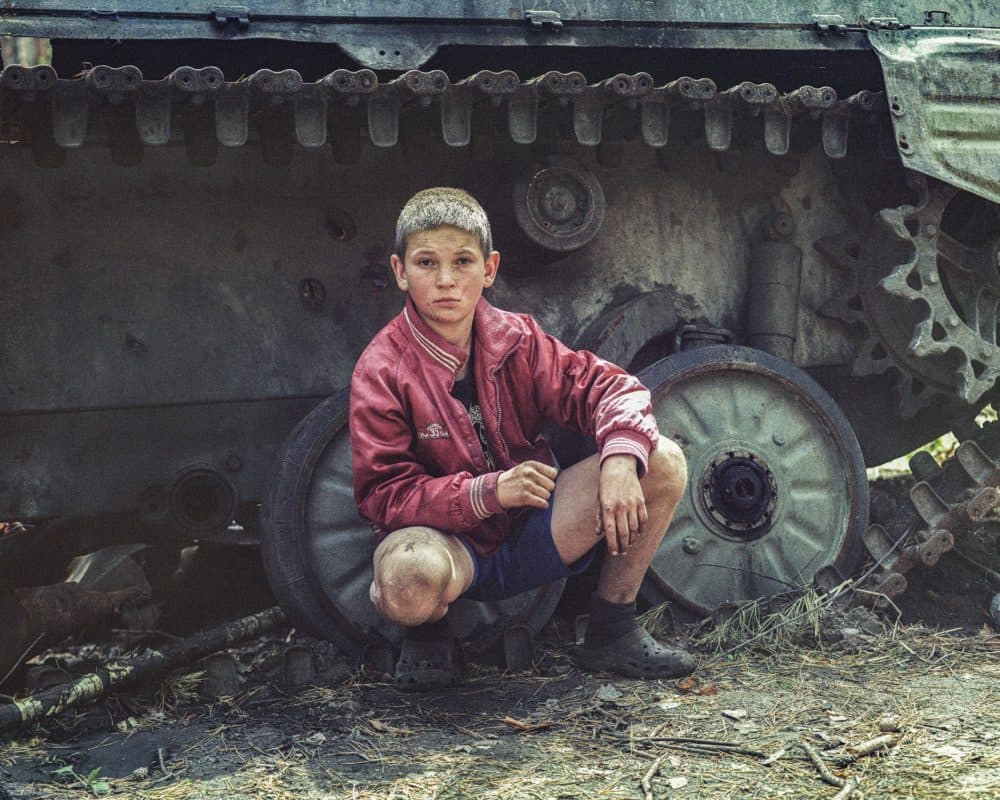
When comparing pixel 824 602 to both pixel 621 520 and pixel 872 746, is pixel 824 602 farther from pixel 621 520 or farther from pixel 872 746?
pixel 621 520

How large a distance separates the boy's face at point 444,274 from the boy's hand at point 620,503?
618 mm

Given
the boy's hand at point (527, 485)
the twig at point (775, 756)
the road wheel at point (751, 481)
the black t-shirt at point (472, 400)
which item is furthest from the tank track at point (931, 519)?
the boy's hand at point (527, 485)

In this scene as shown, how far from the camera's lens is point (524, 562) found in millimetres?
3605

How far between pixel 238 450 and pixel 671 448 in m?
1.85

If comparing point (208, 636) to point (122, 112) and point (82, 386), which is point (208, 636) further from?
point (122, 112)

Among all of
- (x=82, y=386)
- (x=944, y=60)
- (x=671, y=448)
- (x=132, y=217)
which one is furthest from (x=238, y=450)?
(x=944, y=60)

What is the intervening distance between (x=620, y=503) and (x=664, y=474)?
0.32 metres

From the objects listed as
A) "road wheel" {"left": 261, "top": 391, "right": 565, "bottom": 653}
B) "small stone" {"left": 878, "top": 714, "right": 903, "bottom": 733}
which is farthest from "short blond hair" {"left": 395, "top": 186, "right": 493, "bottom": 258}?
"small stone" {"left": 878, "top": 714, "right": 903, "bottom": 733}

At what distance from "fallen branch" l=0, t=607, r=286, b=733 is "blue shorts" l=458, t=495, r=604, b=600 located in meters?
1.06

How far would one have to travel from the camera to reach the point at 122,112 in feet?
13.5

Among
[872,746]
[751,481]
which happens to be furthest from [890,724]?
[751,481]

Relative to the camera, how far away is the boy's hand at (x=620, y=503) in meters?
3.29

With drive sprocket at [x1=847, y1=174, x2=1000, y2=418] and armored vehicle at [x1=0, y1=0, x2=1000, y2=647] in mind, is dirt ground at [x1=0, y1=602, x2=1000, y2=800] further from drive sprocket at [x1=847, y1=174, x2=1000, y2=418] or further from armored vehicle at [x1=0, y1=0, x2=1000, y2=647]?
drive sprocket at [x1=847, y1=174, x2=1000, y2=418]

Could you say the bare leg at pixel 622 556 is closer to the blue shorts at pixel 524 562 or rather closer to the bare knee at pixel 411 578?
the blue shorts at pixel 524 562
